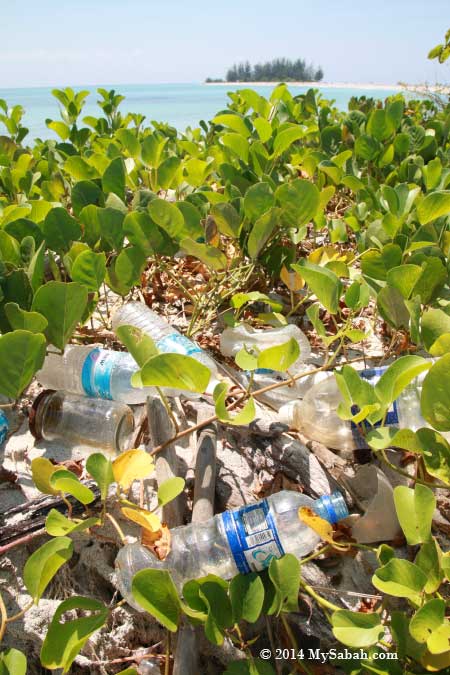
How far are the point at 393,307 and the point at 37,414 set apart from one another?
0.71 metres

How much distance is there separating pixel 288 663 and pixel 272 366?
42 cm

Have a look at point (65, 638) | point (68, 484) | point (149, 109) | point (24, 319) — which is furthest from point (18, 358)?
point (149, 109)

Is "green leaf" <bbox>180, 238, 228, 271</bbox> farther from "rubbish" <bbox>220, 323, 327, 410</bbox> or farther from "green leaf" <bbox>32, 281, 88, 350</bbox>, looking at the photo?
"green leaf" <bbox>32, 281, 88, 350</bbox>

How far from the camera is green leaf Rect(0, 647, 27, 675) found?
0.64 metres

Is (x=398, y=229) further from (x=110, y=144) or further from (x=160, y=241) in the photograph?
(x=110, y=144)

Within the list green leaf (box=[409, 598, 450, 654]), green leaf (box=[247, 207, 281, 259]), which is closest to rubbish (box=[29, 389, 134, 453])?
green leaf (box=[247, 207, 281, 259])

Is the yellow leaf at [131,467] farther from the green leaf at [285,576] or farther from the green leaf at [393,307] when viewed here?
the green leaf at [393,307]

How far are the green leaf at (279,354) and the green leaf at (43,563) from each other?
14.2 inches

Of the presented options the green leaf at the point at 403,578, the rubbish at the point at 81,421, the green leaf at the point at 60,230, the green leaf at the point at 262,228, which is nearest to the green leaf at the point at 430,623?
the green leaf at the point at 403,578

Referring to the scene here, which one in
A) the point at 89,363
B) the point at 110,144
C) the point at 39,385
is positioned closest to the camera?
the point at 89,363

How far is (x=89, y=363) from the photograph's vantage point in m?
1.12

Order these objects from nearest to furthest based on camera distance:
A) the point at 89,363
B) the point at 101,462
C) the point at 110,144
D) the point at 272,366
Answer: the point at 101,462 < the point at 272,366 < the point at 89,363 < the point at 110,144

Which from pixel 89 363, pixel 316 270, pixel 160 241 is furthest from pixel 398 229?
pixel 89 363

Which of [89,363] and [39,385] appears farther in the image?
[39,385]
